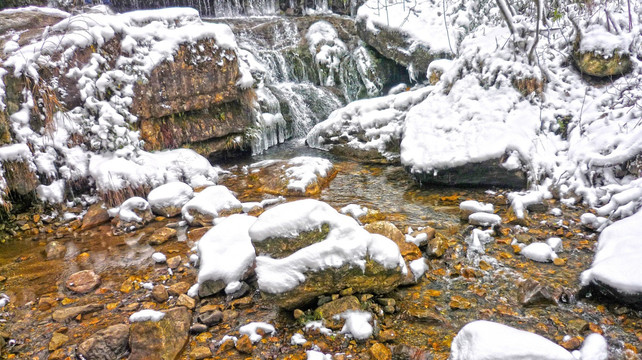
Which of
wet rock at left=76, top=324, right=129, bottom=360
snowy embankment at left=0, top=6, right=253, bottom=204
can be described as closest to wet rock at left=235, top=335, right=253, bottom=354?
wet rock at left=76, top=324, right=129, bottom=360

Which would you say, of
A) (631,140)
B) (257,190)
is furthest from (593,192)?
(257,190)

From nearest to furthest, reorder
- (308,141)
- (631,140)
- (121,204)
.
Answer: (631,140) < (121,204) < (308,141)

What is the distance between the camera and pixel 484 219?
13.5ft

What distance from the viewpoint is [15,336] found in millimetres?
2920

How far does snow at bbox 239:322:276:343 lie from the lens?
2740 mm

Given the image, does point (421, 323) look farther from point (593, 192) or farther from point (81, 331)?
point (593, 192)

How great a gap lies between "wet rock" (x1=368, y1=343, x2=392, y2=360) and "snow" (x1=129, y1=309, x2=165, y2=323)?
62.7 inches

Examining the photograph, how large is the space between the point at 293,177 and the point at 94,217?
2.84 m

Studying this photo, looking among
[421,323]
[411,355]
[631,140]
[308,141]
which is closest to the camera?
[411,355]

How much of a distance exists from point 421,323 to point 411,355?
0.35m

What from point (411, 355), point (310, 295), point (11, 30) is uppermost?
point (11, 30)

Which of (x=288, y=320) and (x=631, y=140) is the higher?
(x=631, y=140)

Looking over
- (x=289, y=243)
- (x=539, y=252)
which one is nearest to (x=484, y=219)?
(x=539, y=252)

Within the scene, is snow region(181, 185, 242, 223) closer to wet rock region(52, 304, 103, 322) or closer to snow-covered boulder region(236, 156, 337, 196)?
snow-covered boulder region(236, 156, 337, 196)
